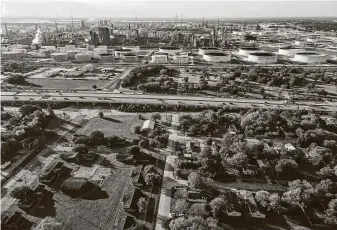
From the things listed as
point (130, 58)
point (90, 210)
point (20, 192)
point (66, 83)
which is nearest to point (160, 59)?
point (130, 58)

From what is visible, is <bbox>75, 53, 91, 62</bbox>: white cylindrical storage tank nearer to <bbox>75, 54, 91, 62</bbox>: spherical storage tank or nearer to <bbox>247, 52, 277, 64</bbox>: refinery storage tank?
<bbox>75, 54, 91, 62</bbox>: spherical storage tank

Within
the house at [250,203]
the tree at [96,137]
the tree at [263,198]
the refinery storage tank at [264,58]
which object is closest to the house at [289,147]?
the tree at [263,198]

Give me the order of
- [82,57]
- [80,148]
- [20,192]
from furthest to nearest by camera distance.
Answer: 1. [82,57]
2. [80,148]
3. [20,192]

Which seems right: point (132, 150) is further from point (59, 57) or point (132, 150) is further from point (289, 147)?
point (59, 57)

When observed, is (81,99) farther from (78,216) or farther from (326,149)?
(326,149)

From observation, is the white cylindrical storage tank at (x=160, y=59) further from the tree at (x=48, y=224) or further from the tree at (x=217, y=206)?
the tree at (x=48, y=224)

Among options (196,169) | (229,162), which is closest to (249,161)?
(229,162)
